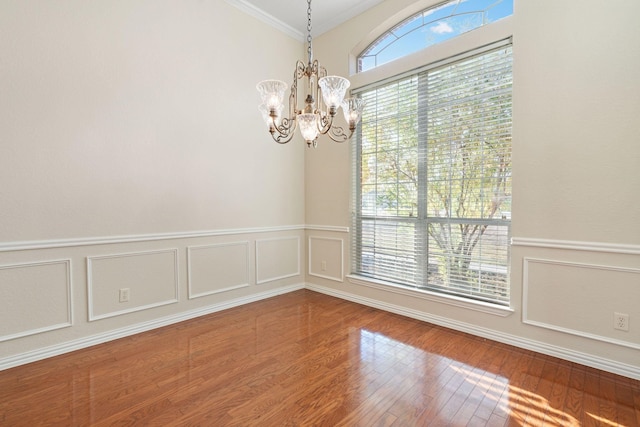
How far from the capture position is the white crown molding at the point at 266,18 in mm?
3588

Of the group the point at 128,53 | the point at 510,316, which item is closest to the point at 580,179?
the point at 510,316

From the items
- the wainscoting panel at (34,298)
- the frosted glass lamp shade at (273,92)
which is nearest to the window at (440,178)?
the frosted glass lamp shade at (273,92)

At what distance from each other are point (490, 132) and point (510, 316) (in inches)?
64.3

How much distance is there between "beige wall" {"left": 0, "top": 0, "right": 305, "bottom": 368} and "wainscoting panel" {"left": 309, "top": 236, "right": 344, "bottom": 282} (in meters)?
0.62

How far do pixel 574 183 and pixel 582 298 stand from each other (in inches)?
34.4

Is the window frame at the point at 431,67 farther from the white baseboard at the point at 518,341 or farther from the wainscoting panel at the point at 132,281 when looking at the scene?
the wainscoting panel at the point at 132,281

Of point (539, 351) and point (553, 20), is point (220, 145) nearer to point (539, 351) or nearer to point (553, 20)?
point (553, 20)

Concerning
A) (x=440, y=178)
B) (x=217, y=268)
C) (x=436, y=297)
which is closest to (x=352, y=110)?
(x=440, y=178)

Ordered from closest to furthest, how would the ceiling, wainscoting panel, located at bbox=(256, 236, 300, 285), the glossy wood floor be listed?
1. the glossy wood floor
2. the ceiling
3. wainscoting panel, located at bbox=(256, 236, 300, 285)

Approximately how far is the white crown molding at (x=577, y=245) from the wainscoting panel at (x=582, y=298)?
0.12 metres

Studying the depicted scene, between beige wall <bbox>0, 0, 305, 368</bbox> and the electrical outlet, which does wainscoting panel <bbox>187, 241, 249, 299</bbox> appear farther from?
the electrical outlet

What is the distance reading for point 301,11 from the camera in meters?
3.74

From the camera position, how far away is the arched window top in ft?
9.33

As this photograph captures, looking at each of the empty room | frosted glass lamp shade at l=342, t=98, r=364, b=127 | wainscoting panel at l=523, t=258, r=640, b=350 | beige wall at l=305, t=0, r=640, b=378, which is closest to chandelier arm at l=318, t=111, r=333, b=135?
the empty room
